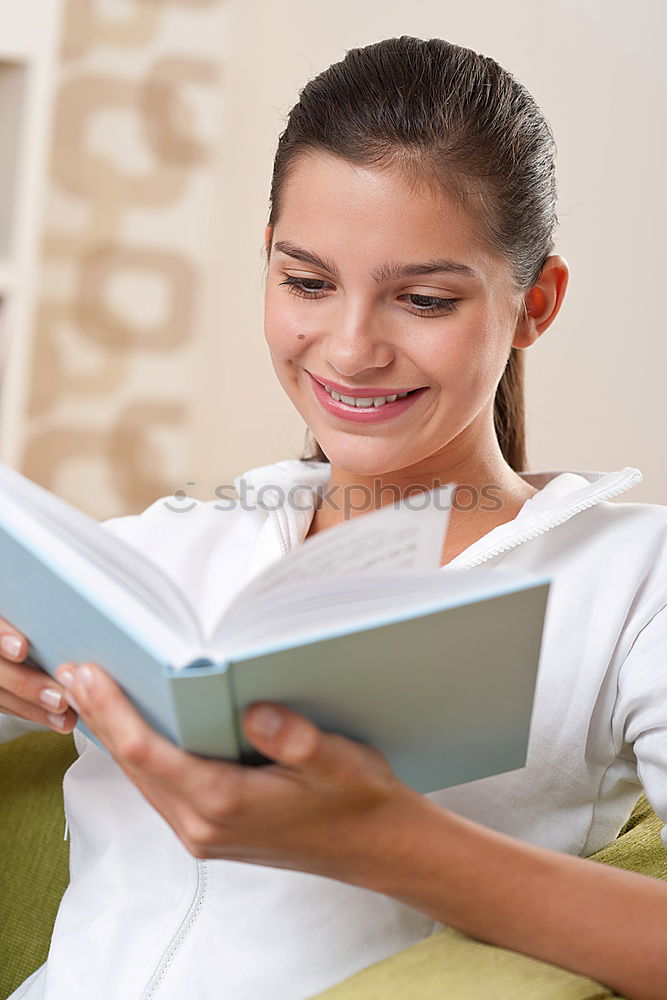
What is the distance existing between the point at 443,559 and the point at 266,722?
549 mm

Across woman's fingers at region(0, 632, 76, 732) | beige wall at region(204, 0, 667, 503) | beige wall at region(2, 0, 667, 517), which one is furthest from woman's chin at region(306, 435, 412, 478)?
beige wall at region(2, 0, 667, 517)

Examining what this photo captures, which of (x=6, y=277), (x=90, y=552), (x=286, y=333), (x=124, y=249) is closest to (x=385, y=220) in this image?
(x=286, y=333)

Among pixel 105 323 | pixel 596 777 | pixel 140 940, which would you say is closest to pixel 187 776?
pixel 140 940

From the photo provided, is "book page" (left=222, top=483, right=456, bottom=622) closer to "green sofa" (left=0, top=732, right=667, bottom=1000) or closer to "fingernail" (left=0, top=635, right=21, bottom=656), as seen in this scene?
"fingernail" (left=0, top=635, right=21, bottom=656)

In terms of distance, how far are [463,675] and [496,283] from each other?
1.68 feet

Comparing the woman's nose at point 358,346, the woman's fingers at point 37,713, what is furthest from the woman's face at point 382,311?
the woman's fingers at point 37,713

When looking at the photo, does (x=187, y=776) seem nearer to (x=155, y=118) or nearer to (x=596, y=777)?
(x=596, y=777)

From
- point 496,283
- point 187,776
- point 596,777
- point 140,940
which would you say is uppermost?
point 496,283

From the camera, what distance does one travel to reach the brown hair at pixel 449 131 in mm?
1111

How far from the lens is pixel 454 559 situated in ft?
3.65

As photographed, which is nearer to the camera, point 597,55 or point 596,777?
point 596,777

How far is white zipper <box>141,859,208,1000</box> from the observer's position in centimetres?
100

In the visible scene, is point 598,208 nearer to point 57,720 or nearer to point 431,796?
point 431,796

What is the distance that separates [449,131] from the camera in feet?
3.69
